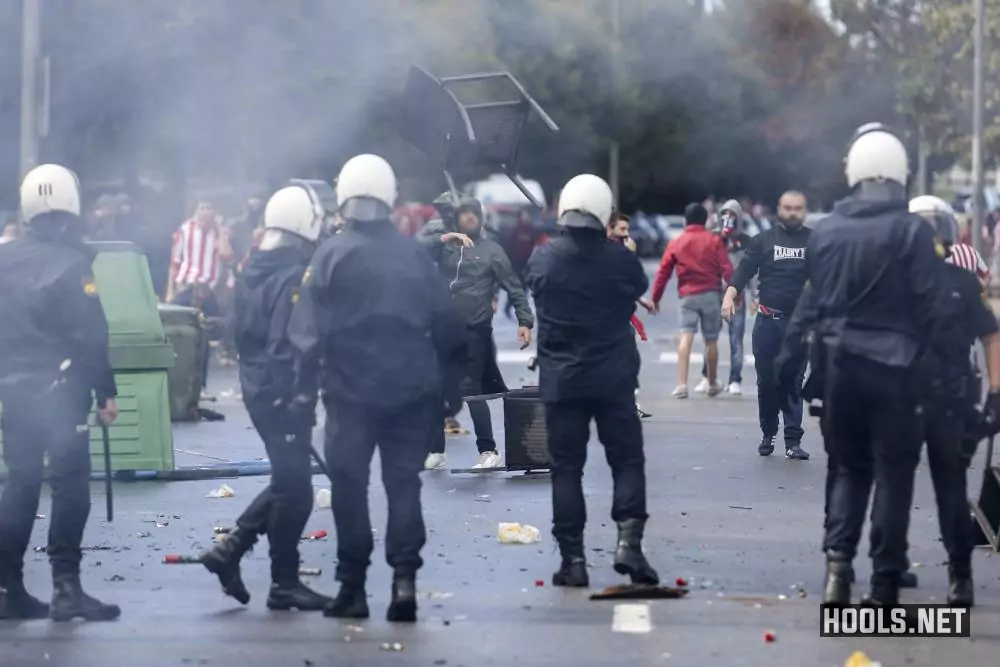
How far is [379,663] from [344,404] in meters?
1.13

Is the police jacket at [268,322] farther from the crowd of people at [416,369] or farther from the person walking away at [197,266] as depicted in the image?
the person walking away at [197,266]

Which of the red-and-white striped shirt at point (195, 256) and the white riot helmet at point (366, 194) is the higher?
the white riot helmet at point (366, 194)

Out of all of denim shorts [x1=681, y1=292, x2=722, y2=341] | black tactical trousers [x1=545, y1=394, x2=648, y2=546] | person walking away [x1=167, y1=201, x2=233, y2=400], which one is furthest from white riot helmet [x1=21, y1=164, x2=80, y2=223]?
person walking away [x1=167, y1=201, x2=233, y2=400]

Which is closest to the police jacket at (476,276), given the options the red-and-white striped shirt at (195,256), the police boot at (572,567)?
the police boot at (572,567)

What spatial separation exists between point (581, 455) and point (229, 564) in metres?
1.45

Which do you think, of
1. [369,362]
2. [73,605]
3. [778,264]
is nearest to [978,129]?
[778,264]

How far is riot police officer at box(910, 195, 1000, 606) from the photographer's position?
7.11 metres

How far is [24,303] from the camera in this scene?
7.44 m

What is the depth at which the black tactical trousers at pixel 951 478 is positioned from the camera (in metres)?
7.17

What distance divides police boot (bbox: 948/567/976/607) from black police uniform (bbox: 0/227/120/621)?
3.09 m

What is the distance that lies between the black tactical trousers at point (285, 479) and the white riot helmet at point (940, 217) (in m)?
2.38

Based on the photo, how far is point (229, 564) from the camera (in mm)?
7551

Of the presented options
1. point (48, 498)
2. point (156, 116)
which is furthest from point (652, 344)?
point (48, 498)

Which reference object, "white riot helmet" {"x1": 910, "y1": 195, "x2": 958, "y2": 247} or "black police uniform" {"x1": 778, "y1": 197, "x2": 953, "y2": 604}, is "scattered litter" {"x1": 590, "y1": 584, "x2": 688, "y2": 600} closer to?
"black police uniform" {"x1": 778, "y1": 197, "x2": 953, "y2": 604}
